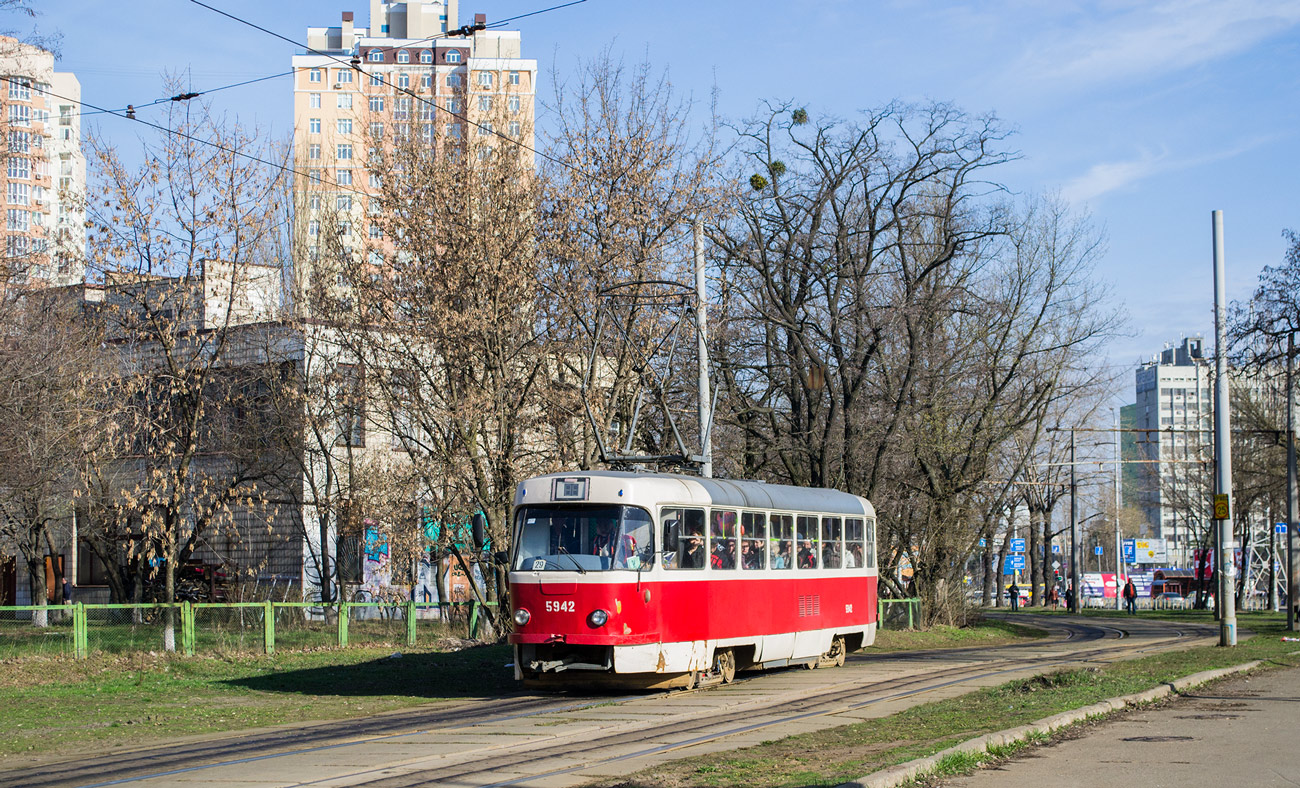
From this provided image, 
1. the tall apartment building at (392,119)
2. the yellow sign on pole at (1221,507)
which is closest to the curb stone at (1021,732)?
the yellow sign on pole at (1221,507)

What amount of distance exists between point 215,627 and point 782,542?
33.1ft

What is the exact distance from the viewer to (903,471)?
37562 millimetres

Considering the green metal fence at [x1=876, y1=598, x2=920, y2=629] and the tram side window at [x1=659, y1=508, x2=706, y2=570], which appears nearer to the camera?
the tram side window at [x1=659, y1=508, x2=706, y2=570]

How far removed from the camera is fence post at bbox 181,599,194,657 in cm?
2272

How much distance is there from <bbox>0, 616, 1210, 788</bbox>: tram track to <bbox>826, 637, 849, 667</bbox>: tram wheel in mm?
2312

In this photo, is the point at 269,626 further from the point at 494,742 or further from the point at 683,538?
the point at 494,742

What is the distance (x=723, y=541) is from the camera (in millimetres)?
19500

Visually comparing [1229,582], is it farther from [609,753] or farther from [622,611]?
[609,753]

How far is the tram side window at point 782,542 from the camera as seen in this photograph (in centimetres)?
2111

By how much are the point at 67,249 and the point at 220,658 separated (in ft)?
25.2

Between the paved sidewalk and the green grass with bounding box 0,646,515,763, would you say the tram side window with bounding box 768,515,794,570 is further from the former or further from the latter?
the paved sidewalk

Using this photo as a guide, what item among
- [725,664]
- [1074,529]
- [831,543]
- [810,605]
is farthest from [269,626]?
[1074,529]

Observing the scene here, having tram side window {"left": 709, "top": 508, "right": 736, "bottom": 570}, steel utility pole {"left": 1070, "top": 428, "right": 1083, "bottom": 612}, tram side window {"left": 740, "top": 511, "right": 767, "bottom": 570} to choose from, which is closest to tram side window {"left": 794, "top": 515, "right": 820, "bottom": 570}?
tram side window {"left": 740, "top": 511, "right": 767, "bottom": 570}

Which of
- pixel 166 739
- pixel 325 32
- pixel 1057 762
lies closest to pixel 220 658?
pixel 166 739
